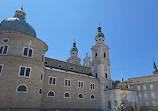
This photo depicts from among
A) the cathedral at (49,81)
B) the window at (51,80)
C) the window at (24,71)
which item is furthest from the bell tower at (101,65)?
the window at (24,71)

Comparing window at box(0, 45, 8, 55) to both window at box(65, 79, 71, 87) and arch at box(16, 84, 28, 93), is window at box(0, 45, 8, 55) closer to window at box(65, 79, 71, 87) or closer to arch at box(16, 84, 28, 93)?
arch at box(16, 84, 28, 93)

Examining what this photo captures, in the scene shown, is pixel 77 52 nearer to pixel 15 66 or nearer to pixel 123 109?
pixel 15 66

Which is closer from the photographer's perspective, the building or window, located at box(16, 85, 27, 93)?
window, located at box(16, 85, 27, 93)

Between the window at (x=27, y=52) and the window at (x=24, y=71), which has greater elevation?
the window at (x=27, y=52)

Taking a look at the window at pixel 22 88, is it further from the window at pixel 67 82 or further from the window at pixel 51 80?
the window at pixel 67 82

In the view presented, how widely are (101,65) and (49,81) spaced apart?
19.5m

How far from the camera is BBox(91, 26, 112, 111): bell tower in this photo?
36281 millimetres

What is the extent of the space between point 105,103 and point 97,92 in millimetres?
3978

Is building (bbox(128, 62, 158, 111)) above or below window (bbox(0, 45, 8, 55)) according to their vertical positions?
below

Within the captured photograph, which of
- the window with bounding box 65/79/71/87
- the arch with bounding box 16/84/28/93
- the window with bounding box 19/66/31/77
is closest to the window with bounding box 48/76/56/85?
the window with bounding box 65/79/71/87

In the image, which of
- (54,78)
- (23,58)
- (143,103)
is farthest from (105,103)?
(23,58)

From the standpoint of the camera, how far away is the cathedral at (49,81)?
1859 centimetres

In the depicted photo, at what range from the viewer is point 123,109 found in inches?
607

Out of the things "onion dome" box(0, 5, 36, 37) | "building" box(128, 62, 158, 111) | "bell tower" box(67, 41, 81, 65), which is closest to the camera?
"onion dome" box(0, 5, 36, 37)
